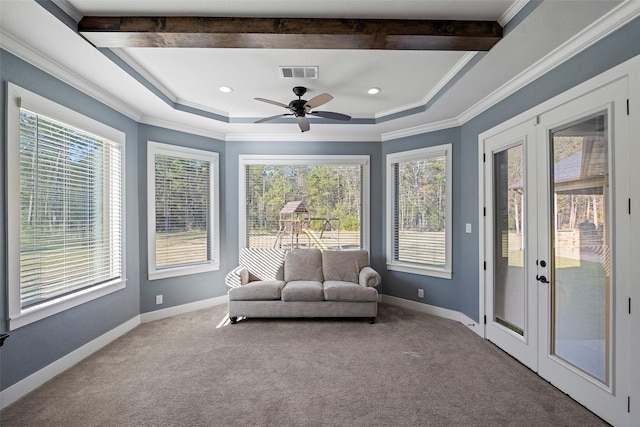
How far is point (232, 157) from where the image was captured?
491 cm

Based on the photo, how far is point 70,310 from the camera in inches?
112

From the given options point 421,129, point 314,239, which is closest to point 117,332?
point 314,239

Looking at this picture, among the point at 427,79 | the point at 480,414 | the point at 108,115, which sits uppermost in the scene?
the point at 427,79

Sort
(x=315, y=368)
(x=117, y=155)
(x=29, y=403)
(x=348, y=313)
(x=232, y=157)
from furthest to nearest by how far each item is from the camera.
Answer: (x=232, y=157) → (x=348, y=313) → (x=117, y=155) → (x=315, y=368) → (x=29, y=403)

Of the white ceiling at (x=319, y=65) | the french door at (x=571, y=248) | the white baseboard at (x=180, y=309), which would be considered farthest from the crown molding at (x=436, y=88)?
the white baseboard at (x=180, y=309)

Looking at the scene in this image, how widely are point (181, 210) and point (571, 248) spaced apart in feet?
14.8

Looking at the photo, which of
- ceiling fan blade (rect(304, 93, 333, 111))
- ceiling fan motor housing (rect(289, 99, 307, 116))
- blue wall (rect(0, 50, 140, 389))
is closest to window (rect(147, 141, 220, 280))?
blue wall (rect(0, 50, 140, 389))

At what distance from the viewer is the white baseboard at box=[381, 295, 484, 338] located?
12.2 ft

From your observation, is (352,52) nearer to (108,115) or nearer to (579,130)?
(579,130)

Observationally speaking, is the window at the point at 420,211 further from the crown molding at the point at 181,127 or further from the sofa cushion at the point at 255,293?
the crown molding at the point at 181,127

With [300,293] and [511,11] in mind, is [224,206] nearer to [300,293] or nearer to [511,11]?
[300,293]

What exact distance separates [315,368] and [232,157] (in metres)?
3.45

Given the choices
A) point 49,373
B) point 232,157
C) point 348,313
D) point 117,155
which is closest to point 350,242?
point 348,313

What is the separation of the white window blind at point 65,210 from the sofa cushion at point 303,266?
213cm
